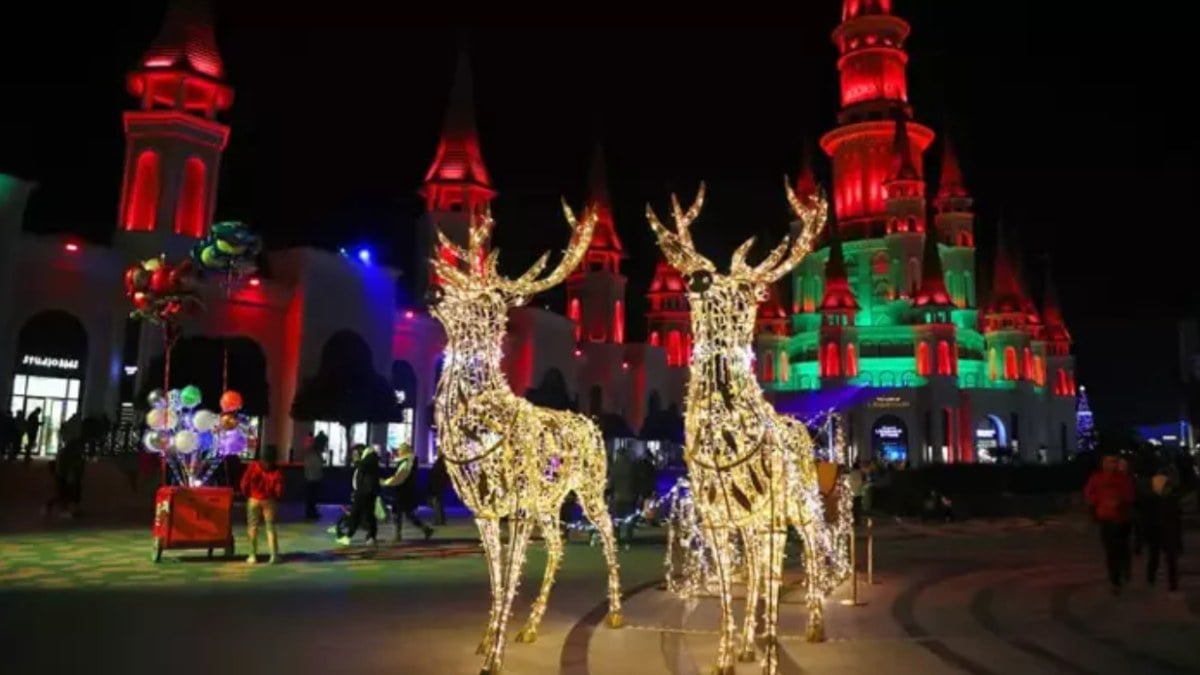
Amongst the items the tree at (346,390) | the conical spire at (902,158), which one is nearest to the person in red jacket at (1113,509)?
the tree at (346,390)

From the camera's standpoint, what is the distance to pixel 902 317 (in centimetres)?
5825

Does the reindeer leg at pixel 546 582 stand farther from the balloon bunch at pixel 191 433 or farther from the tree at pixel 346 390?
the tree at pixel 346 390

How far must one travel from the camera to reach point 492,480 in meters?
6.99

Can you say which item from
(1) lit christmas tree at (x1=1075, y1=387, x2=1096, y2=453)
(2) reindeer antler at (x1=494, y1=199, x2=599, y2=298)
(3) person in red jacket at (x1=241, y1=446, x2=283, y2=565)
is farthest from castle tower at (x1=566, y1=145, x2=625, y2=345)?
(2) reindeer antler at (x1=494, y1=199, x2=599, y2=298)

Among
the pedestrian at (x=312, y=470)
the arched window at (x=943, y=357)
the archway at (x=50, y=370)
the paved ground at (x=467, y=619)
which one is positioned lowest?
the paved ground at (x=467, y=619)

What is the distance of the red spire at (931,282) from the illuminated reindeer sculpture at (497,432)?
168ft

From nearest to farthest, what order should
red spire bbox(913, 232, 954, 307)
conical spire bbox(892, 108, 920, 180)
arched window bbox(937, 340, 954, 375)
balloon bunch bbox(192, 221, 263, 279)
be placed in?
balloon bunch bbox(192, 221, 263, 279)
red spire bbox(913, 232, 954, 307)
arched window bbox(937, 340, 954, 375)
conical spire bbox(892, 108, 920, 180)

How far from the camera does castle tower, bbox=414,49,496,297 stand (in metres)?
→ 42.2

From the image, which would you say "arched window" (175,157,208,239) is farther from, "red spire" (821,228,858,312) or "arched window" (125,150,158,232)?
"red spire" (821,228,858,312)

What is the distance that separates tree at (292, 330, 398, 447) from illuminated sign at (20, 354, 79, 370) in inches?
249

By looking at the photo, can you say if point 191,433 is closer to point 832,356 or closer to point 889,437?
point 832,356

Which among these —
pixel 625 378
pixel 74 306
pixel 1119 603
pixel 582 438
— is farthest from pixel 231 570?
pixel 625 378

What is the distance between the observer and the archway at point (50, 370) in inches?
1029

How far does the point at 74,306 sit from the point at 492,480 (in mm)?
24292
